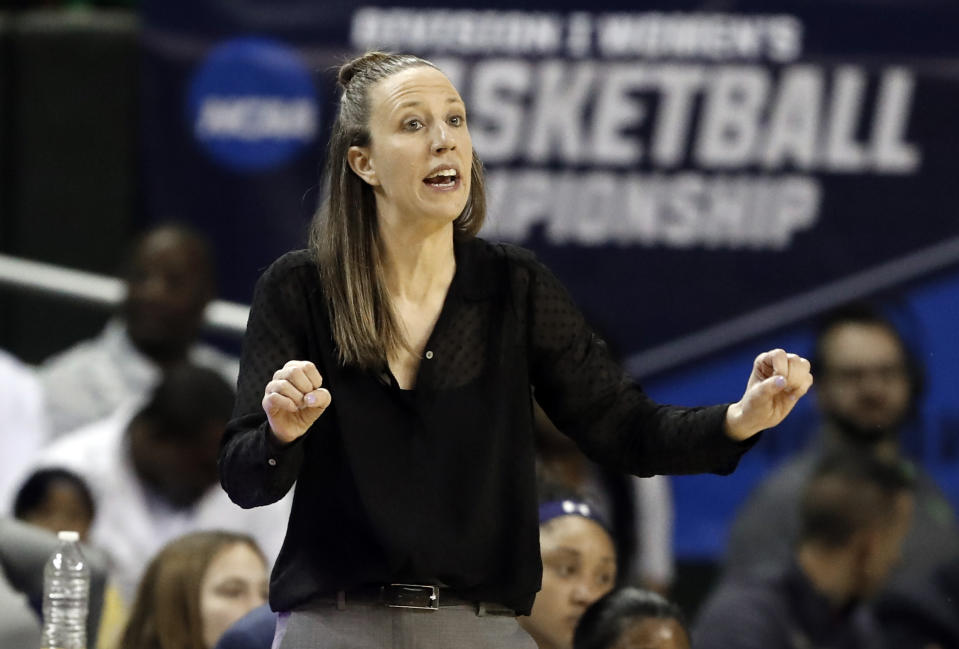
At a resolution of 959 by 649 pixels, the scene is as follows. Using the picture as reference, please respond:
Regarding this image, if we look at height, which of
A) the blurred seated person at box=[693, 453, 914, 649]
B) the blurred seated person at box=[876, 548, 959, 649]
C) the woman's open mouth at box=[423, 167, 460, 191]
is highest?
the woman's open mouth at box=[423, 167, 460, 191]

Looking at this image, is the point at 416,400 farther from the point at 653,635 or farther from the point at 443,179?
the point at 653,635

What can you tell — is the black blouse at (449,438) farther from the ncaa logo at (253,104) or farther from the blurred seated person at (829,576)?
the ncaa logo at (253,104)

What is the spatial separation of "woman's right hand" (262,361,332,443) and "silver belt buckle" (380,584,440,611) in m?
0.27

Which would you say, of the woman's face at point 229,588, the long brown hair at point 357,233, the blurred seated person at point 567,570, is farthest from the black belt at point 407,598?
the woman's face at point 229,588

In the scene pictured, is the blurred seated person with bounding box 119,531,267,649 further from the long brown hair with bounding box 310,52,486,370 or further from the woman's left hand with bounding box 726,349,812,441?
the woman's left hand with bounding box 726,349,812,441

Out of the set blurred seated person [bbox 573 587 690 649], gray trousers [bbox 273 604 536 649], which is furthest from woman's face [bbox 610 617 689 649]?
gray trousers [bbox 273 604 536 649]

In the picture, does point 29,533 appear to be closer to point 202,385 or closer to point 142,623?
point 142,623

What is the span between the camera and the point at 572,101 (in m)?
5.92

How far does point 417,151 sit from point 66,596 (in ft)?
4.71

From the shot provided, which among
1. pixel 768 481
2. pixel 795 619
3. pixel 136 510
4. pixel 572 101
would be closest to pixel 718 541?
pixel 768 481

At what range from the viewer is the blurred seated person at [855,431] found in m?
5.16

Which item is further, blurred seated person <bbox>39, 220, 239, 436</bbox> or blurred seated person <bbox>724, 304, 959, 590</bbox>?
blurred seated person <bbox>39, 220, 239, 436</bbox>

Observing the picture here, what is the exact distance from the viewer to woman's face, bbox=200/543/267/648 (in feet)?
13.3

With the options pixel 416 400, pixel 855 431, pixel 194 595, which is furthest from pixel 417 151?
pixel 855 431
